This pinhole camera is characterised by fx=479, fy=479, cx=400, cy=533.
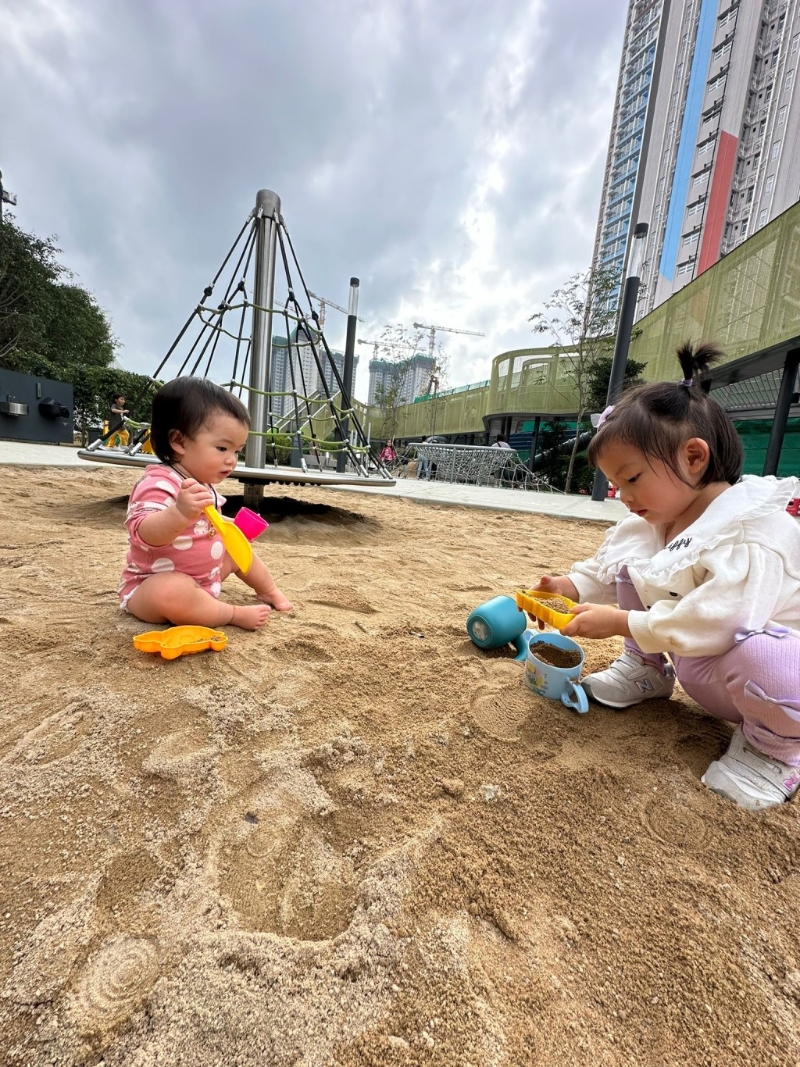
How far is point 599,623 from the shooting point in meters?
0.90

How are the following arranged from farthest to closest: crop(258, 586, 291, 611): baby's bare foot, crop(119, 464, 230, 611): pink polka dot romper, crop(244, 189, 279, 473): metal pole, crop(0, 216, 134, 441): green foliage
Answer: crop(0, 216, 134, 441): green foliage
crop(244, 189, 279, 473): metal pole
crop(258, 586, 291, 611): baby's bare foot
crop(119, 464, 230, 611): pink polka dot romper

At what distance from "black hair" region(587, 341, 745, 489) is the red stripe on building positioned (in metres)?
21.6

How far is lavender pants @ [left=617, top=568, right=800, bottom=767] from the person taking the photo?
0.75 metres

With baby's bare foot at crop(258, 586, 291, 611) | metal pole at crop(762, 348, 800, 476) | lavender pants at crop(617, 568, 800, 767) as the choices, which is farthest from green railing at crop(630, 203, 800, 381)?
baby's bare foot at crop(258, 586, 291, 611)

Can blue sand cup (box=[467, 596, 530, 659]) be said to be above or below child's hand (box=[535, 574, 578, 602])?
below

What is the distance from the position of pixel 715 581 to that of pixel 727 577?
0.02 m

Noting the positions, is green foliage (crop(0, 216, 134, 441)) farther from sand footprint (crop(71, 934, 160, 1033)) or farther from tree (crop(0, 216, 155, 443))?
sand footprint (crop(71, 934, 160, 1033))

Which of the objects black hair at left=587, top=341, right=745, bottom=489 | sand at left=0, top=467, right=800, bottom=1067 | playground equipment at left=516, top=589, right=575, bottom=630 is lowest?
sand at left=0, top=467, right=800, bottom=1067

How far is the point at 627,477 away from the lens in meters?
0.95

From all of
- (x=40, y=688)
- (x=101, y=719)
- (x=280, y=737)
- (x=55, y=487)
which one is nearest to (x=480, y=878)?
(x=280, y=737)

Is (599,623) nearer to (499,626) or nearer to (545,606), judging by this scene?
(545,606)

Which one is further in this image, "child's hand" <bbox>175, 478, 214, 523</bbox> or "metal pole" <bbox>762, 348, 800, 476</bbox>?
"metal pole" <bbox>762, 348, 800, 476</bbox>

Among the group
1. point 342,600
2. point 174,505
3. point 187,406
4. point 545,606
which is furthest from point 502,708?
point 187,406

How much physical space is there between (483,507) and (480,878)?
433 centimetres
